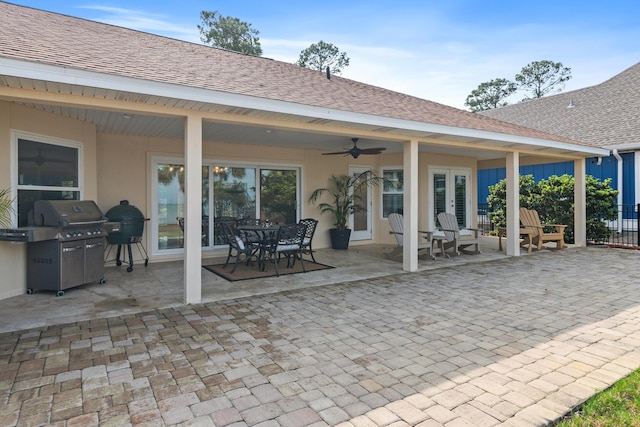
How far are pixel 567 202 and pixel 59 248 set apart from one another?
11.9m

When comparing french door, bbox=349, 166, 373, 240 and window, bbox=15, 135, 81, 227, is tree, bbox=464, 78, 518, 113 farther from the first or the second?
window, bbox=15, 135, 81, 227

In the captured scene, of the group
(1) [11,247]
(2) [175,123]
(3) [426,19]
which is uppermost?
(3) [426,19]

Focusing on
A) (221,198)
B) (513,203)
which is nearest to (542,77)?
(513,203)

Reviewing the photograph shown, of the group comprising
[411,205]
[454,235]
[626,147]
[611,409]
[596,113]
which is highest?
[596,113]

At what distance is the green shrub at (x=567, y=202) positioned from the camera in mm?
9945

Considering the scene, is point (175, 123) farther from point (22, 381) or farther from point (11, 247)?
point (22, 381)

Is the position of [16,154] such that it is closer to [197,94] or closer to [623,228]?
[197,94]

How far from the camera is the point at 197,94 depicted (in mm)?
4266

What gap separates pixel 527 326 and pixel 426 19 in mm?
9173

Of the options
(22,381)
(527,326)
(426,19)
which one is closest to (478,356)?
(527,326)

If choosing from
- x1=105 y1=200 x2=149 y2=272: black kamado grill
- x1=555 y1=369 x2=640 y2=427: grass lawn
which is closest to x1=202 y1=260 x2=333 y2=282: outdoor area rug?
x1=105 y1=200 x2=149 y2=272: black kamado grill

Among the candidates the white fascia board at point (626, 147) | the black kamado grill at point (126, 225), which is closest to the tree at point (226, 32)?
the white fascia board at point (626, 147)

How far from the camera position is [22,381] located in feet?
8.82

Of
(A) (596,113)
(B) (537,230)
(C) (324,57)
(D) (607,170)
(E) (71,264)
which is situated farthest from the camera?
(C) (324,57)
